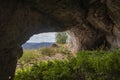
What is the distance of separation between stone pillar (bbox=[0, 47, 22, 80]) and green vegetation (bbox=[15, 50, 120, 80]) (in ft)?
8.23

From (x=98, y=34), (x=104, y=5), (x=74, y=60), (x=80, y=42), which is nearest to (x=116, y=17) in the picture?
(x=104, y=5)

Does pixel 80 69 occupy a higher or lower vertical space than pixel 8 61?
lower

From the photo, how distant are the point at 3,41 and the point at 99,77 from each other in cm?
483

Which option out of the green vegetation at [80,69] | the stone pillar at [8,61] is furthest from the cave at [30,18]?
the green vegetation at [80,69]

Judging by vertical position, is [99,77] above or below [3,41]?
below

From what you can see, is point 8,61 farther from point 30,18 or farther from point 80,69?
point 80,69

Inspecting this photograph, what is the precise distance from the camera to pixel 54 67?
539 inches

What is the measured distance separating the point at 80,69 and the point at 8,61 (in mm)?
3899

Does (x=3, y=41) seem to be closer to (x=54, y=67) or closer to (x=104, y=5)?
(x=54, y=67)

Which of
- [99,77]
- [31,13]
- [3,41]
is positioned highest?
[31,13]

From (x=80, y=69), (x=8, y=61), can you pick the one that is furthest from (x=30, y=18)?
(x=80, y=69)

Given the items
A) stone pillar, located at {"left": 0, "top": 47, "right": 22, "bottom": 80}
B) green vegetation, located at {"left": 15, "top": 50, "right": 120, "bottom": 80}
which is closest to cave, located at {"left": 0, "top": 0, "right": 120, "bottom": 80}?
stone pillar, located at {"left": 0, "top": 47, "right": 22, "bottom": 80}

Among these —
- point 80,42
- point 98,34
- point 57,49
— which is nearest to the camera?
point 98,34

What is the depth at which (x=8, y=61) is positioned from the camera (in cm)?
1044
